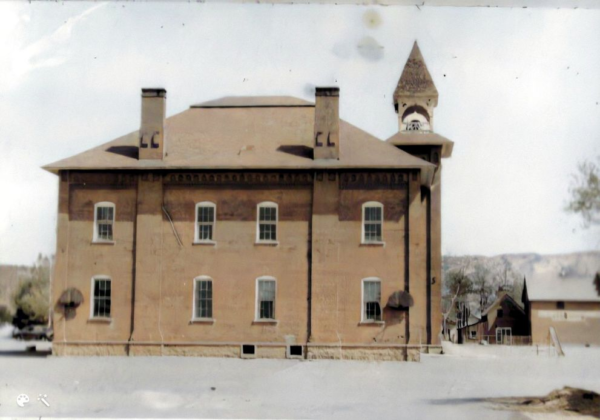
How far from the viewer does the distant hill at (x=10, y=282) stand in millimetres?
10172

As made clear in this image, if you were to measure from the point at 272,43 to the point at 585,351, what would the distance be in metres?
5.60

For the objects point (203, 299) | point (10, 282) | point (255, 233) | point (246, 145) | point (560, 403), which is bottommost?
point (560, 403)

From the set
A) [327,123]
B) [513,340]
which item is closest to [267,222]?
[327,123]

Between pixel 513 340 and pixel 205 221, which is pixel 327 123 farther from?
pixel 513 340

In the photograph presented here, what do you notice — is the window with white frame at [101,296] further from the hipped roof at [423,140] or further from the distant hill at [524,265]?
the distant hill at [524,265]

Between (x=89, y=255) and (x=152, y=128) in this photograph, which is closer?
(x=89, y=255)

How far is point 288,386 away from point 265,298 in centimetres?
116

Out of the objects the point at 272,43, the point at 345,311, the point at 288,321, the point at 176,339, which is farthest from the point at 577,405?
the point at 272,43

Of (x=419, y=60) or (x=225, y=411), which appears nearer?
(x=225, y=411)

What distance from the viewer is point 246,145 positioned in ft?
33.4

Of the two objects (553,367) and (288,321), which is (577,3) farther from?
(288,321)

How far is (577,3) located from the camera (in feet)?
33.0

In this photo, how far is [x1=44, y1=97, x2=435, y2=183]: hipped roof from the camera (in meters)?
10.0

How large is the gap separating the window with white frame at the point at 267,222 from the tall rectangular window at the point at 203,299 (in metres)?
0.90
